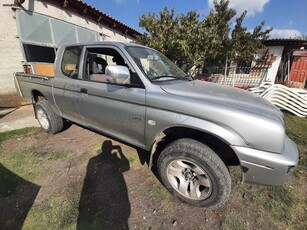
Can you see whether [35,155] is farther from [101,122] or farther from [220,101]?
[220,101]

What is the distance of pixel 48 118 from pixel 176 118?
10.4 feet

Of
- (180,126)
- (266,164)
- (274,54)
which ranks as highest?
(274,54)

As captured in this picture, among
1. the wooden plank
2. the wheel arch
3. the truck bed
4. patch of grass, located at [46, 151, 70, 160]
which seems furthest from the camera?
the wooden plank

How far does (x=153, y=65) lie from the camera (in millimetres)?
2855

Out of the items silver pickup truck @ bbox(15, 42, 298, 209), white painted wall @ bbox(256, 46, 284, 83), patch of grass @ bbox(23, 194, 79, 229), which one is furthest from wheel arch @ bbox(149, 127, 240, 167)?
white painted wall @ bbox(256, 46, 284, 83)

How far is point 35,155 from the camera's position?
3400mm

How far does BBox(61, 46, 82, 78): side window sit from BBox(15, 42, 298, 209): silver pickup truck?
19mm

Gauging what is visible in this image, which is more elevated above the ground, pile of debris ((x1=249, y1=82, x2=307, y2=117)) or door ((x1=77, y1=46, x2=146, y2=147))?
door ((x1=77, y1=46, x2=146, y2=147))

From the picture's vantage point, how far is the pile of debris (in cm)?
584

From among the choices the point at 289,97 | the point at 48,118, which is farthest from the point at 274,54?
the point at 48,118

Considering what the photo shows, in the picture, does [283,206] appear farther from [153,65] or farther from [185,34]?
[185,34]

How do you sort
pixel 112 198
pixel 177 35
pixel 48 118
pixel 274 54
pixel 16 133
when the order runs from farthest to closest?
pixel 274 54 → pixel 177 35 → pixel 16 133 → pixel 48 118 → pixel 112 198

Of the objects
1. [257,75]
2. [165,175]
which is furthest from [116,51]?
[257,75]

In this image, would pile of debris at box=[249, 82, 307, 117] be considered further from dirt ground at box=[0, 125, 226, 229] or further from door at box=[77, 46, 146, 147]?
door at box=[77, 46, 146, 147]
